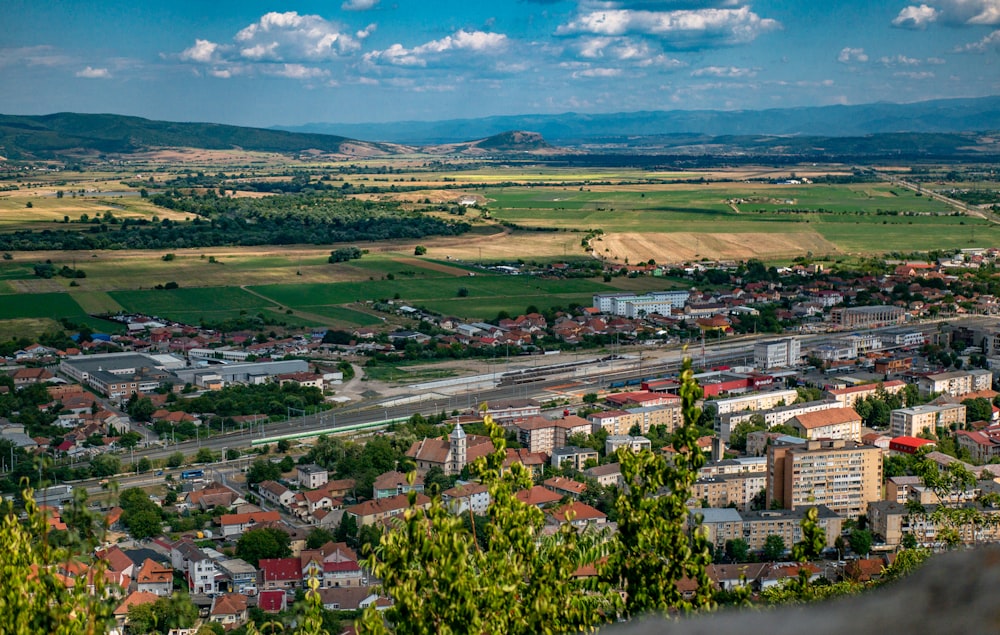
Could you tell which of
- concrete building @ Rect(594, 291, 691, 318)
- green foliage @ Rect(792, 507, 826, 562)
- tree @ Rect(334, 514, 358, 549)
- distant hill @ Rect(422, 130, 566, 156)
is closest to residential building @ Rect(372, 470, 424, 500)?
tree @ Rect(334, 514, 358, 549)

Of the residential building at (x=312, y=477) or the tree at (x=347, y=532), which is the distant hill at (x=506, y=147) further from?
the tree at (x=347, y=532)

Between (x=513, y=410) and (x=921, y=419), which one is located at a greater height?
(x=513, y=410)

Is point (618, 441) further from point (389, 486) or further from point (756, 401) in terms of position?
point (756, 401)

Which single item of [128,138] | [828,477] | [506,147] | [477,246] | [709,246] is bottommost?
[828,477]

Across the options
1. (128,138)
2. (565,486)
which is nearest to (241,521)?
(565,486)

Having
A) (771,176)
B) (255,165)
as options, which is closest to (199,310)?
(771,176)

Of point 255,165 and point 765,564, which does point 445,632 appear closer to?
point 765,564

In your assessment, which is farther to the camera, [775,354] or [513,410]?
[775,354]

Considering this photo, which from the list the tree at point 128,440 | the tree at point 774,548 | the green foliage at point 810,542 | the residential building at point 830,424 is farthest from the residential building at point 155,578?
the residential building at point 830,424
